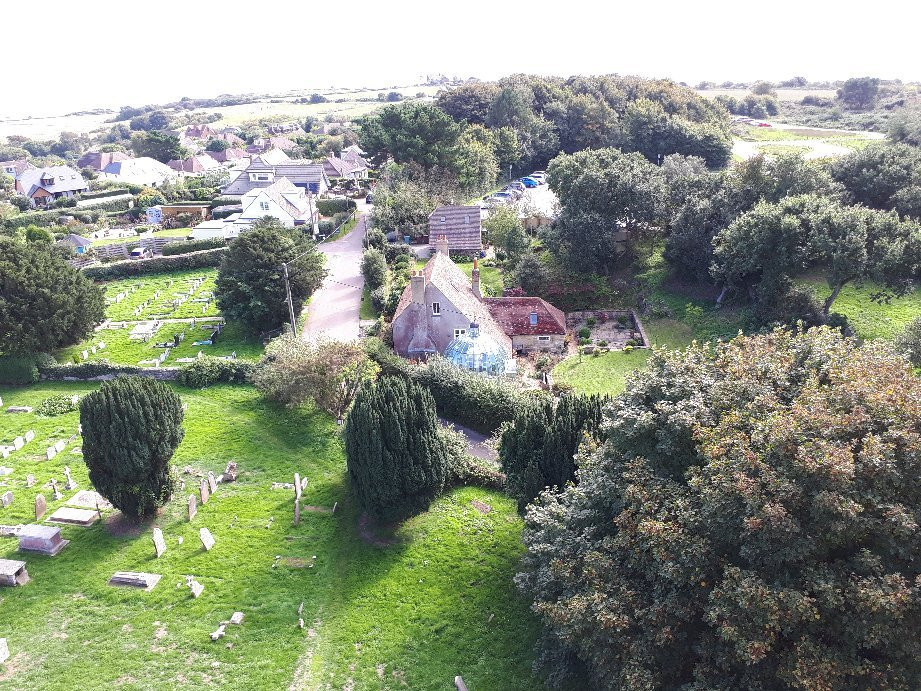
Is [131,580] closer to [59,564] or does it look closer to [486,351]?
[59,564]

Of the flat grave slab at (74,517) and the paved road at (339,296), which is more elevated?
the paved road at (339,296)

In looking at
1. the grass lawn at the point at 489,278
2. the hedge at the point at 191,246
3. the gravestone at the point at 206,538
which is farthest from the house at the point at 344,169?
the gravestone at the point at 206,538

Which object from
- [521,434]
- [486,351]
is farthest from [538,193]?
[521,434]

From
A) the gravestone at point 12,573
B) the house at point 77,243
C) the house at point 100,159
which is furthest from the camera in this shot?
the house at point 100,159

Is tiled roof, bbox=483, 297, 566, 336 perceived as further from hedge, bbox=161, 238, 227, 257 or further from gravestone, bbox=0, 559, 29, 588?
hedge, bbox=161, 238, 227, 257

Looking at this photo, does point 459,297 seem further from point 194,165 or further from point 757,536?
point 194,165

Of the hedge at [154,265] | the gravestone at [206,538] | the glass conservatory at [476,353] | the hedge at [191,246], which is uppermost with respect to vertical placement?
the hedge at [191,246]

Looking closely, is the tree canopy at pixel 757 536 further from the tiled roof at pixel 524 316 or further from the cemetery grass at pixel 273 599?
the tiled roof at pixel 524 316

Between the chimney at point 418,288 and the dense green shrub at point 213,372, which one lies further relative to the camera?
the chimney at point 418,288
